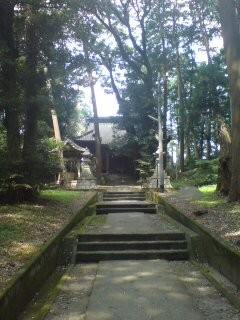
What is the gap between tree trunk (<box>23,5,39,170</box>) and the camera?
10.9 m

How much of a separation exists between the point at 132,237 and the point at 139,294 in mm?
2982

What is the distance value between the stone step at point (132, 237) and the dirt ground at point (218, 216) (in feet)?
2.16

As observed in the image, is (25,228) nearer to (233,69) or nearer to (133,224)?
(133,224)

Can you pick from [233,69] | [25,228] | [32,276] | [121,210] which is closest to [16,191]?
[25,228]

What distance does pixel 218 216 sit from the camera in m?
8.25

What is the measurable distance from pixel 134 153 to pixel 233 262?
2222cm

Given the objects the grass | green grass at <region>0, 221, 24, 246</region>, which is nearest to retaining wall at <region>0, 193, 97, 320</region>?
the grass

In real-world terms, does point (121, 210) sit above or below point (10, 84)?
below

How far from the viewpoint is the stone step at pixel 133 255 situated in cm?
721

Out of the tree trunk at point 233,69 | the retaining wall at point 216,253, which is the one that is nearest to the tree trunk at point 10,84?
the retaining wall at point 216,253

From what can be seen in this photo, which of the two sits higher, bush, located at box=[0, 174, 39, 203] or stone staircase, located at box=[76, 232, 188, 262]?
bush, located at box=[0, 174, 39, 203]

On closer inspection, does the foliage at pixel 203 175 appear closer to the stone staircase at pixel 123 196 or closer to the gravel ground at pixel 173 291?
the stone staircase at pixel 123 196

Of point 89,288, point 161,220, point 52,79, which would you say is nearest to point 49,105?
point 52,79

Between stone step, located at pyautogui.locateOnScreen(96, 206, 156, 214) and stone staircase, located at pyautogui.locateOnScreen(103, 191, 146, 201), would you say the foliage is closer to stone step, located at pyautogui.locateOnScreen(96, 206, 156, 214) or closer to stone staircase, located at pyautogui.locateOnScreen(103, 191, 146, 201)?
stone staircase, located at pyautogui.locateOnScreen(103, 191, 146, 201)
